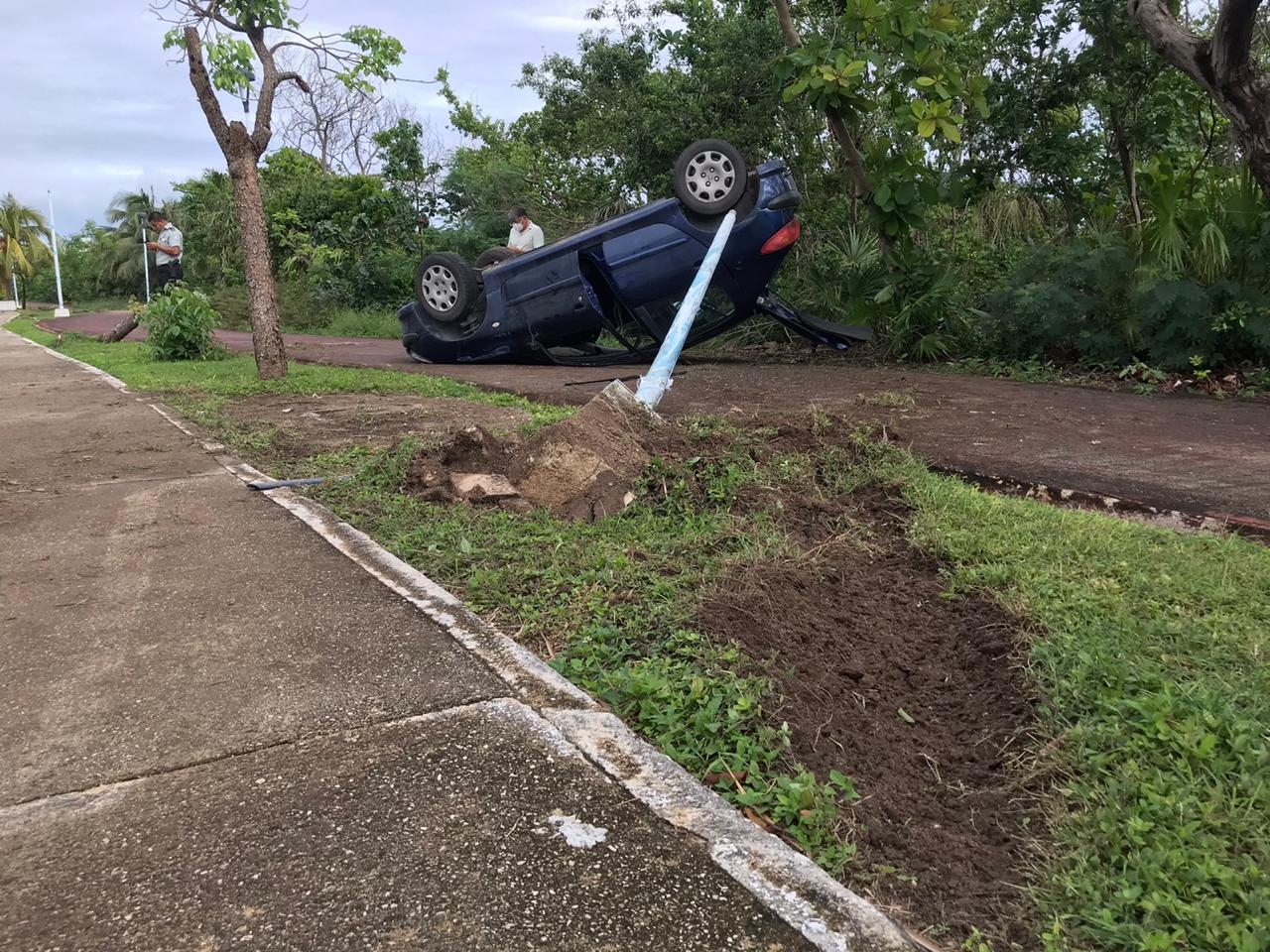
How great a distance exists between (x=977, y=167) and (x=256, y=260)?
8.09 metres

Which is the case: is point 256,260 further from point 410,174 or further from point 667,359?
point 410,174

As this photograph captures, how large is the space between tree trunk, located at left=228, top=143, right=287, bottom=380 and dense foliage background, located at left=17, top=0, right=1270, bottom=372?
19.0 ft

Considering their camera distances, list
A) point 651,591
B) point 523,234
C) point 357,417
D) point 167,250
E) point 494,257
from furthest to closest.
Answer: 1. point 167,250
2. point 523,234
3. point 494,257
4. point 357,417
5. point 651,591

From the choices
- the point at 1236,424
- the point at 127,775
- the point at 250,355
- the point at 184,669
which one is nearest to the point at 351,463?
the point at 184,669

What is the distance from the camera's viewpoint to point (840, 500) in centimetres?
441

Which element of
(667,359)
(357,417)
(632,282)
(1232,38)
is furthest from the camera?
(632,282)

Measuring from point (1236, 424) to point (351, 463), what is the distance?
5962 mm

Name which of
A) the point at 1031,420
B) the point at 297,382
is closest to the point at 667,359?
the point at 1031,420

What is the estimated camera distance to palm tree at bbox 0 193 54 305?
53.0 meters

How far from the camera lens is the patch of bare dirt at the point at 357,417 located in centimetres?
686

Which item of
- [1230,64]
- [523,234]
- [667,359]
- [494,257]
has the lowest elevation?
[667,359]

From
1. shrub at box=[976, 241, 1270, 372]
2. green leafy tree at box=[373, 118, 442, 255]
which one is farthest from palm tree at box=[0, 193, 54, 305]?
shrub at box=[976, 241, 1270, 372]

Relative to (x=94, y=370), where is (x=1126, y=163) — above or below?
above

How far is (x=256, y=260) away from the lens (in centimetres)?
1019
